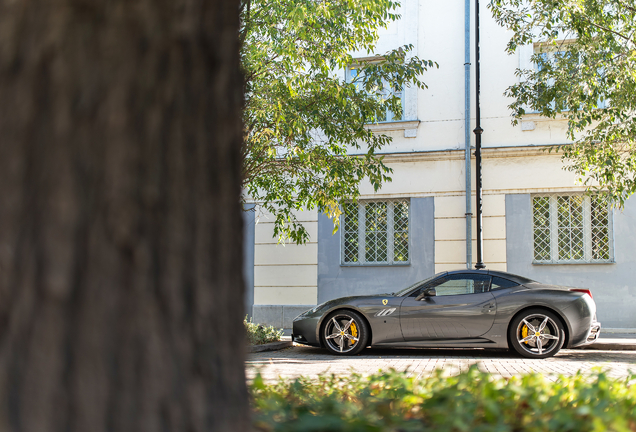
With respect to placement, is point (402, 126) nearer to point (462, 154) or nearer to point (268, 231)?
point (462, 154)

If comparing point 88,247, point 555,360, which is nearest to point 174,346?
point 88,247

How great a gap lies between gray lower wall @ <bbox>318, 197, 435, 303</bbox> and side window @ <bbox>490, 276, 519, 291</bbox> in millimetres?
4880

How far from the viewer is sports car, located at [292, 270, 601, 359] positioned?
27.8 feet

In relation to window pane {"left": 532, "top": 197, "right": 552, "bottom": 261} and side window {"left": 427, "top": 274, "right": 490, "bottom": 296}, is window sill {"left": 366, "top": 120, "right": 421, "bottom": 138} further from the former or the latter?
side window {"left": 427, "top": 274, "right": 490, "bottom": 296}

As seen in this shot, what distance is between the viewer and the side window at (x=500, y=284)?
8852 mm

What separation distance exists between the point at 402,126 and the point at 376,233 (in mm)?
2721

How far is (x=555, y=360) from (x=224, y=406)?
24.0 feet

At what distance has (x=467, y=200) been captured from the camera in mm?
13562

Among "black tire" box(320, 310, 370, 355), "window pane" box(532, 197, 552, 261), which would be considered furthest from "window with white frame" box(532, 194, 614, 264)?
"black tire" box(320, 310, 370, 355)

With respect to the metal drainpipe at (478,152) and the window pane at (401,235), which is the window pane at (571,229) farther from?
the window pane at (401,235)

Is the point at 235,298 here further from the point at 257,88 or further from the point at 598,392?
the point at 257,88

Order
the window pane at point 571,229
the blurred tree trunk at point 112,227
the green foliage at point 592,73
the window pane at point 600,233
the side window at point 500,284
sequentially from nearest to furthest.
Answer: the blurred tree trunk at point 112,227
the side window at point 500,284
the green foliage at point 592,73
the window pane at point 600,233
the window pane at point 571,229

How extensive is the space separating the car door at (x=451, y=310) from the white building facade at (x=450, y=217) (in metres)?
4.73

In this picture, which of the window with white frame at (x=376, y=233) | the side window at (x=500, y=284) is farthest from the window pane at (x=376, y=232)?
the side window at (x=500, y=284)
